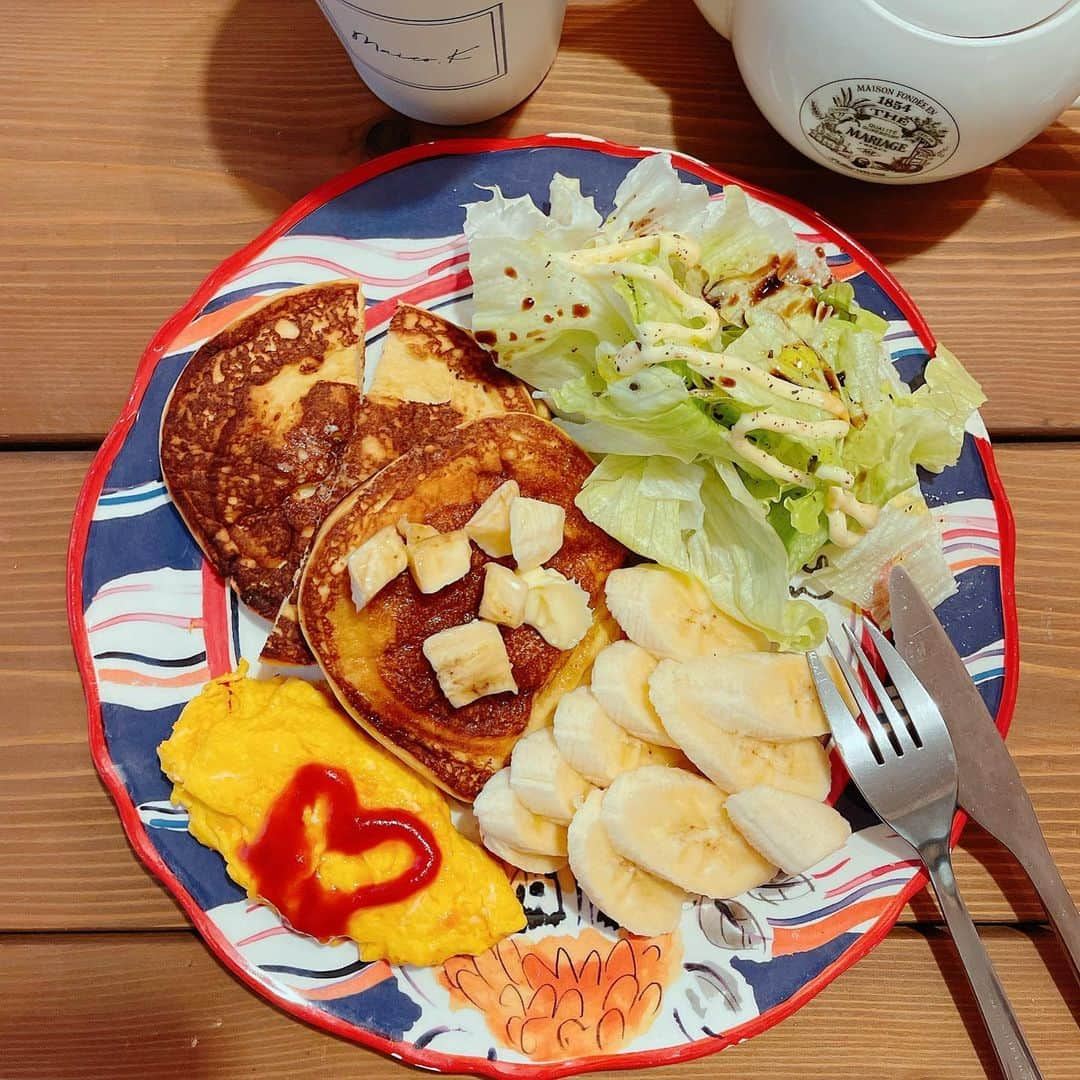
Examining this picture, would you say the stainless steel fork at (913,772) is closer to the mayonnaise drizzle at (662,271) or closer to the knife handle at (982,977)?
the knife handle at (982,977)

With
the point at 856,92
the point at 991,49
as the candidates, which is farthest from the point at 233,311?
the point at 991,49

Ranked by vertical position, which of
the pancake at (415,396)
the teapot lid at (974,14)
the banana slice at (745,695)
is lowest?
the banana slice at (745,695)

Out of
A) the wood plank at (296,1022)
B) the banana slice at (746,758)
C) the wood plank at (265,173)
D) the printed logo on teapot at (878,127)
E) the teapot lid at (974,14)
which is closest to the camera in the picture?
the teapot lid at (974,14)

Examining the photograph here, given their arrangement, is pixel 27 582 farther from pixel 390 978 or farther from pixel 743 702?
pixel 743 702

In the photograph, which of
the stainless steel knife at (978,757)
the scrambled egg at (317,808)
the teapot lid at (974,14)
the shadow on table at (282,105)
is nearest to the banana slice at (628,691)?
the scrambled egg at (317,808)

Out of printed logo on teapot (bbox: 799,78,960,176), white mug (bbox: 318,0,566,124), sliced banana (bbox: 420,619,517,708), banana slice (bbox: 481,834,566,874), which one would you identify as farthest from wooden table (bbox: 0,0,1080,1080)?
sliced banana (bbox: 420,619,517,708)

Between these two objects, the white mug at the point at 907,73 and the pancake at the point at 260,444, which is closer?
the white mug at the point at 907,73

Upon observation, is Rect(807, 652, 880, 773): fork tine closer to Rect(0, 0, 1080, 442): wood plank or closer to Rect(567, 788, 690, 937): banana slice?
Rect(567, 788, 690, 937): banana slice

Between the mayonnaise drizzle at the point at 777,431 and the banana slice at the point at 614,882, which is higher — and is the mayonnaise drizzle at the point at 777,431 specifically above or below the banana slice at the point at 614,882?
above
